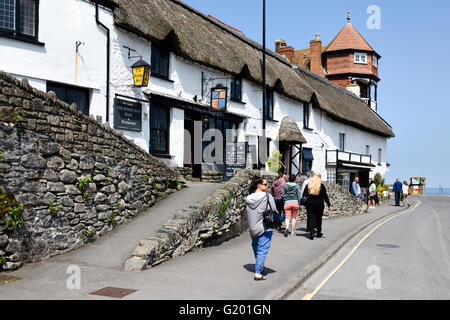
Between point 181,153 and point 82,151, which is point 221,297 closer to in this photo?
point 82,151

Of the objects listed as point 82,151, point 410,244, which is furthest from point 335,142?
point 82,151

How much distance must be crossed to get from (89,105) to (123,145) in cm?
318

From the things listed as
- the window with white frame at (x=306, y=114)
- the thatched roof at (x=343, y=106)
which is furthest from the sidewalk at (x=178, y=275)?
the thatched roof at (x=343, y=106)

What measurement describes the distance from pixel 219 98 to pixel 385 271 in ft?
36.0

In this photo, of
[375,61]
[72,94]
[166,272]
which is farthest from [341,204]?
→ [375,61]

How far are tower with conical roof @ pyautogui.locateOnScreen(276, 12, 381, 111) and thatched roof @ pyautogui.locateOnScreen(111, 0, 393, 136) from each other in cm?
1625

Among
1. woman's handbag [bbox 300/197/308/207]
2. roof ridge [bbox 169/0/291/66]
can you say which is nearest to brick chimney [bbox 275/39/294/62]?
roof ridge [bbox 169/0/291/66]

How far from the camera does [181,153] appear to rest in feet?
54.6

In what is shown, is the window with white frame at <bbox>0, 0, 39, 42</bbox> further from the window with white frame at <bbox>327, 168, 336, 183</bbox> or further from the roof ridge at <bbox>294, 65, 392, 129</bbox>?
the window with white frame at <bbox>327, 168, 336, 183</bbox>

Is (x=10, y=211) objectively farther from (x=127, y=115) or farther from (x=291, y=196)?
(x=291, y=196)

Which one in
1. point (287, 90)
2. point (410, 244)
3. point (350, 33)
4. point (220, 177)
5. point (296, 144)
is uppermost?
point (350, 33)

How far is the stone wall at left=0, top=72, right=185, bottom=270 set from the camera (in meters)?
7.30
